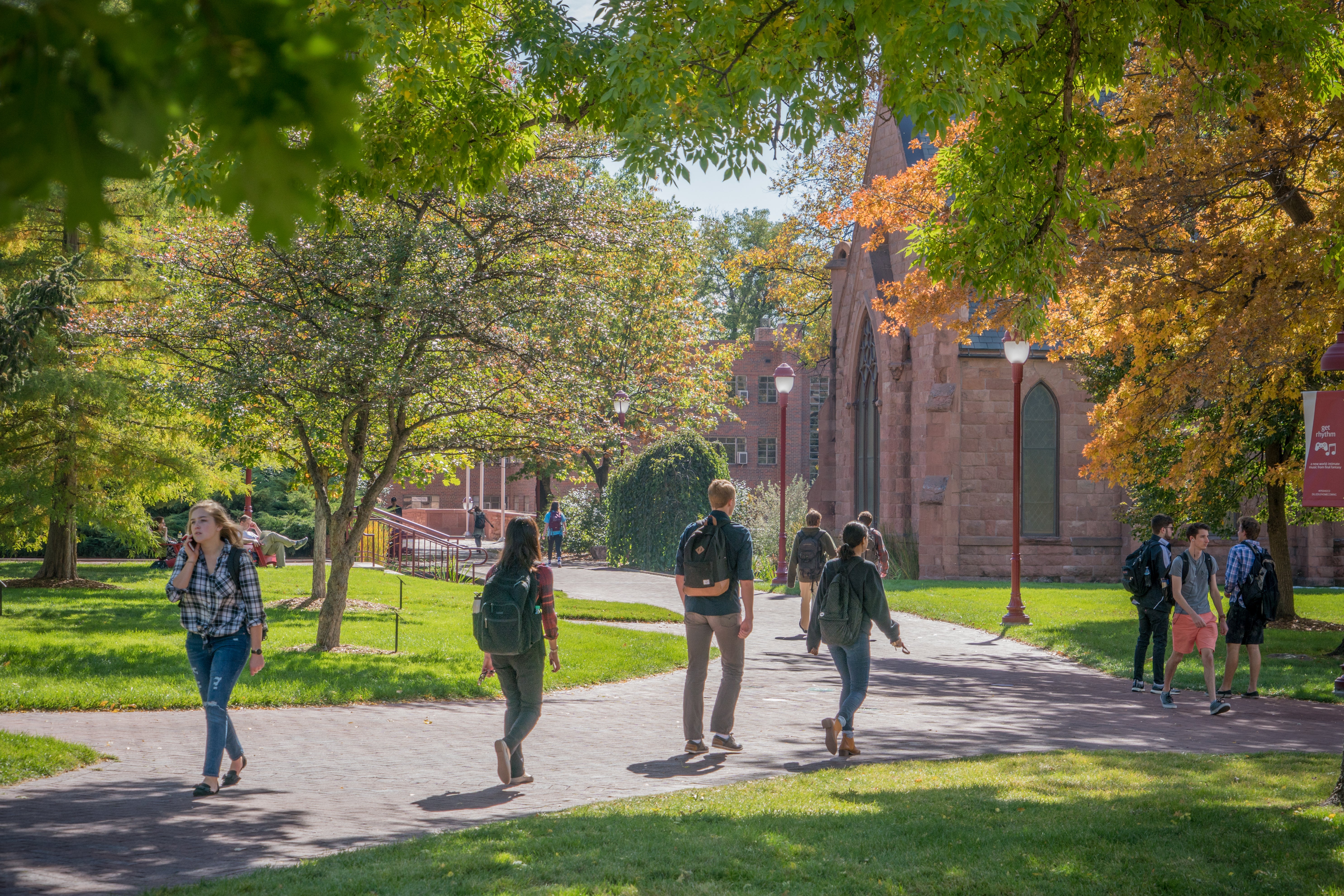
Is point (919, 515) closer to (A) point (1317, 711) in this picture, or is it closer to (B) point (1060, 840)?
(A) point (1317, 711)

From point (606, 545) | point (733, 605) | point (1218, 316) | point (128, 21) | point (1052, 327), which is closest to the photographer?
point (128, 21)

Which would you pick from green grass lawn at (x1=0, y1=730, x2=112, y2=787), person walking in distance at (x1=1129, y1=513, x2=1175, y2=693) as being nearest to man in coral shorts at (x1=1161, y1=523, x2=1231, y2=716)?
person walking in distance at (x1=1129, y1=513, x2=1175, y2=693)

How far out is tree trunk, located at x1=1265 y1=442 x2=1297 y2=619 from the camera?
62.8ft

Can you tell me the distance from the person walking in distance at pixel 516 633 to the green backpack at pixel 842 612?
215cm

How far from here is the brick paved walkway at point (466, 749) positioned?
5.88 meters

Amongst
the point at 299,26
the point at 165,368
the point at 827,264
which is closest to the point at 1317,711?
the point at 299,26

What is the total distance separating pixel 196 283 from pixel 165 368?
6.53ft

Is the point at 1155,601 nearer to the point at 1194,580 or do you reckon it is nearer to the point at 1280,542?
the point at 1194,580

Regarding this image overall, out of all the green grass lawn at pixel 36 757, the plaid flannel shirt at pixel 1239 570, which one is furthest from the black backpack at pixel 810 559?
the green grass lawn at pixel 36 757

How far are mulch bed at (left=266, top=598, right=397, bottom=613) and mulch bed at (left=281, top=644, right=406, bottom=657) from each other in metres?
4.28

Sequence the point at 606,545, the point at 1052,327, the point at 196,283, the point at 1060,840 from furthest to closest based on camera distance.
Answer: the point at 606,545, the point at 1052,327, the point at 196,283, the point at 1060,840

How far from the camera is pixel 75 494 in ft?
68.4

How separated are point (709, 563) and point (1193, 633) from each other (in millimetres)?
5677

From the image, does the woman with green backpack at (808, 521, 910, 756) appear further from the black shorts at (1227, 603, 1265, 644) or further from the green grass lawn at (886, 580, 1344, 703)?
the green grass lawn at (886, 580, 1344, 703)
